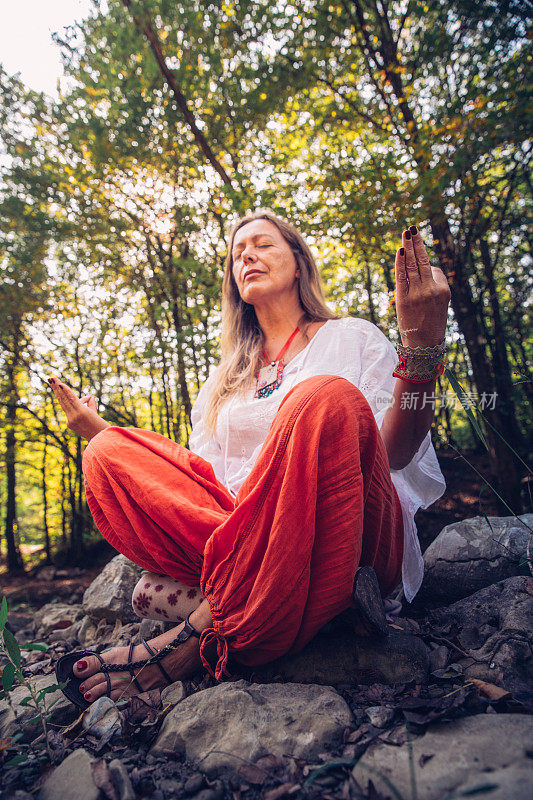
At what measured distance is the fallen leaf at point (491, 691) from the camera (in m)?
1.02

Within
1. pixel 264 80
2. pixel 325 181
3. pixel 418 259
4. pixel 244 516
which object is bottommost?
pixel 244 516

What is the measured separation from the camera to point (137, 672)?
1356mm

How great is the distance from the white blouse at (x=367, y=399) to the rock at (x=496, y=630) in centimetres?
19

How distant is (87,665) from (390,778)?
100 cm

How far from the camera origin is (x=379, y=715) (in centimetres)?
106

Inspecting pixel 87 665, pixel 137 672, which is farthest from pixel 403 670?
pixel 87 665

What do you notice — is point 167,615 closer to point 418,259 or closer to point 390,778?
point 390,778

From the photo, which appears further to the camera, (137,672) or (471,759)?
(137,672)

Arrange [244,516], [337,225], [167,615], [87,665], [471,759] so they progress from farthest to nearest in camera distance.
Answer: [337,225] < [167,615] < [87,665] < [244,516] < [471,759]

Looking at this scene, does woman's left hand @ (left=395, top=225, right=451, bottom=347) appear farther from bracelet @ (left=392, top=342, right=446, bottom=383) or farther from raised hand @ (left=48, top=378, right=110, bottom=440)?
raised hand @ (left=48, top=378, right=110, bottom=440)

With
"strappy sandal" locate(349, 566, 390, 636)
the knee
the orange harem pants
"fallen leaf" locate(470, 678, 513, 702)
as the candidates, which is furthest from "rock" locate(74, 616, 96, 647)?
"fallen leaf" locate(470, 678, 513, 702)

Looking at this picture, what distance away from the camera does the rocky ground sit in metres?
0.83

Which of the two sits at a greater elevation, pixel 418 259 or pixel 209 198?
pixel 209 198

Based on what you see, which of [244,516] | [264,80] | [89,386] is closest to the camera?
[244,516]
